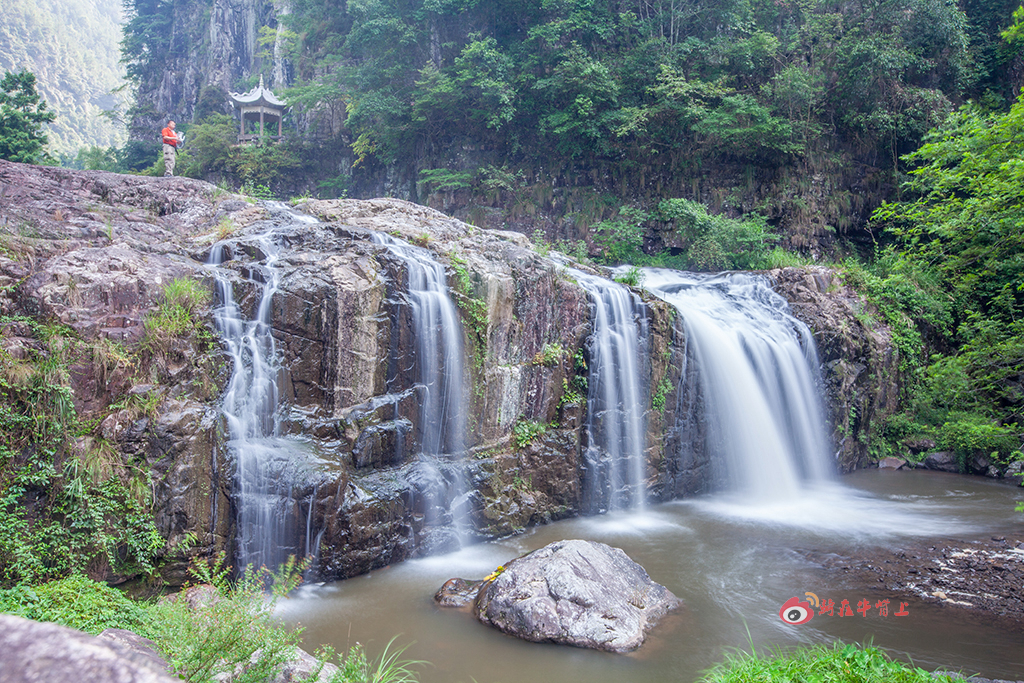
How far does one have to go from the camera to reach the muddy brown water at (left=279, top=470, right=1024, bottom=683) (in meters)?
4.62

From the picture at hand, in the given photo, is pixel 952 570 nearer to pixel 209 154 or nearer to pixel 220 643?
pixel 220 643

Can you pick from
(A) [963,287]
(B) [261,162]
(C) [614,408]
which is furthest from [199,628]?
(B) [261,162]

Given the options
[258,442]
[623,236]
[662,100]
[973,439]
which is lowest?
[973,439]

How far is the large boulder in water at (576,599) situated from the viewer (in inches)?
193

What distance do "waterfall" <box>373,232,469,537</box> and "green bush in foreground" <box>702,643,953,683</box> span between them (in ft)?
12.4

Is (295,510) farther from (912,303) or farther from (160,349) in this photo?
(912,303)

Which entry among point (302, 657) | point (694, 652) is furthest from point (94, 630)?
point (694, 652)

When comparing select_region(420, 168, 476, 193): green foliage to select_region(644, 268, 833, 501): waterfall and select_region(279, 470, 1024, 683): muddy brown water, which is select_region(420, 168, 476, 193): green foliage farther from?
select_region(279, 470, 1024, 683): muddy brown water

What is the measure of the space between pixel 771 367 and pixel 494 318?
19.7ft

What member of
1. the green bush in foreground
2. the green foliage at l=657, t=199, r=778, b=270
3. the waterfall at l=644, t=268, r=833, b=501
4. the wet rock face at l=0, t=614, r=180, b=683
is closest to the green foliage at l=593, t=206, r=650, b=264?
the green foliage at l=657, t=199, r=778, b=270

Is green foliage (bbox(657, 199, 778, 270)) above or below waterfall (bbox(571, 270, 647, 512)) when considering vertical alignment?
above

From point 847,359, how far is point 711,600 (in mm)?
7949

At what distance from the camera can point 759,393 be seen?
1055 centimetres

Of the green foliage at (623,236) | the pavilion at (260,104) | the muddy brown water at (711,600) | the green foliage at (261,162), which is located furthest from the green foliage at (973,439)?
the pavilion at (260,104)
